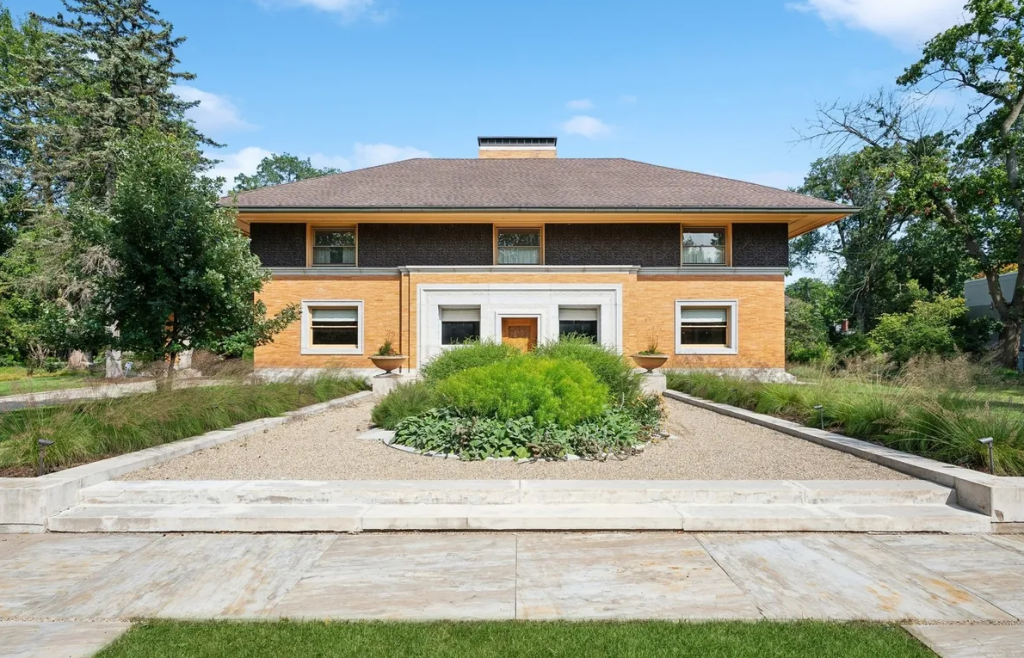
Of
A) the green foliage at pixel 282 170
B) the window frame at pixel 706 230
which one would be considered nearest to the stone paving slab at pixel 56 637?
the window frame at pixel 706 230

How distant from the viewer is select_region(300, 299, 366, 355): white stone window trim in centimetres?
2075

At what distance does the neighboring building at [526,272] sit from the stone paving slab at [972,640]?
16.9 metres

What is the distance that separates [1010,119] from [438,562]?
31.0 meters

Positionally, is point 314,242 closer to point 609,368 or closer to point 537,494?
point 609,368

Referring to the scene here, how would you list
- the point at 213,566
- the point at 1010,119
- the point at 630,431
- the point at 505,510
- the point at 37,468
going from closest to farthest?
the point at 213,566
the point at 505,510
the point at 37,468
the point at 630,431
the point at 1010,119

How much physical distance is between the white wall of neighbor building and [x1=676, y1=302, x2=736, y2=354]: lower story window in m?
2.66

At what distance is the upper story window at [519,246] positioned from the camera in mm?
21312

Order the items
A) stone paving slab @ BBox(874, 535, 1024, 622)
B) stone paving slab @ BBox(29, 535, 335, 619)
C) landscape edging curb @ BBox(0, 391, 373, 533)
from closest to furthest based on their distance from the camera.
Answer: stone paving slab @ BBox(29, 535, 335, 619)
stone paving slab @ BBox(874, 535, 1024, 622)
landscape edging curb @ BBox(0, 391, 373, 533)

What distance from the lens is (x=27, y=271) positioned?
87.1ft

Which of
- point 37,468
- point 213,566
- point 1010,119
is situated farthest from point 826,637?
point 1010,119

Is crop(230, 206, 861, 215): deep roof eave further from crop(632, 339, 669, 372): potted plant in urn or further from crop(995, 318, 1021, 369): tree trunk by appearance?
crop(995, 318, 1021, 369): tree trunk

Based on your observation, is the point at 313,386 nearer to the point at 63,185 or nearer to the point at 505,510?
the point at 505,510

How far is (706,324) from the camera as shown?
2116 cm

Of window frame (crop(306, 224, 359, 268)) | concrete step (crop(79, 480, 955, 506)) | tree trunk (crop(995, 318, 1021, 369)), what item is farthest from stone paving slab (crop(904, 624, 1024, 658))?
tree trunk (crop(995, 318, 1021, 369))
